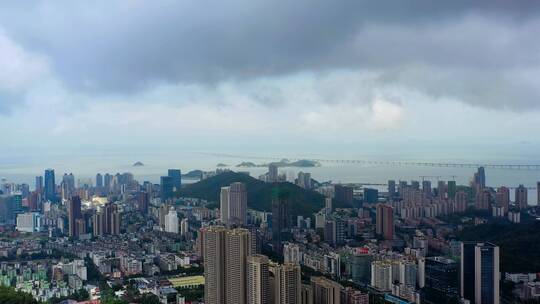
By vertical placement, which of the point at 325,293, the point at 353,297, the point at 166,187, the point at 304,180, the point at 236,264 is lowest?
the point at 353,297

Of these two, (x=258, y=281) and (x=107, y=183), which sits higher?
(x=107, y=183)

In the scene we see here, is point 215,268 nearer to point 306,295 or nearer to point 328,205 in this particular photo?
point 306,295

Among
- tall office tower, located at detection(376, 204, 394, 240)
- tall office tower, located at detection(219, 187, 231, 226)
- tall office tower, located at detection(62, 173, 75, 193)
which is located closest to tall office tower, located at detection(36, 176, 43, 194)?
tall office tower, located at detection(62, 173, 75, 193)

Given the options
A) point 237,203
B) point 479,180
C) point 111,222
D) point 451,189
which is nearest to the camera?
point 479,180

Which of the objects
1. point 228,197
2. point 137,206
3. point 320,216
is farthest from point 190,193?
point 320,216

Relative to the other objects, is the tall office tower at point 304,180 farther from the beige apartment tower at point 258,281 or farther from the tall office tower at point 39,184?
the tall office tower at point 39,184

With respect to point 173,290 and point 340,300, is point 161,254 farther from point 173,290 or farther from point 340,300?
point 340,300

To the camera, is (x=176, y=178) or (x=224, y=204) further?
(x=176, y=178)

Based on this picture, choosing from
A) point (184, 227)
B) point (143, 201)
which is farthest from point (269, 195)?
point (143, 201)
